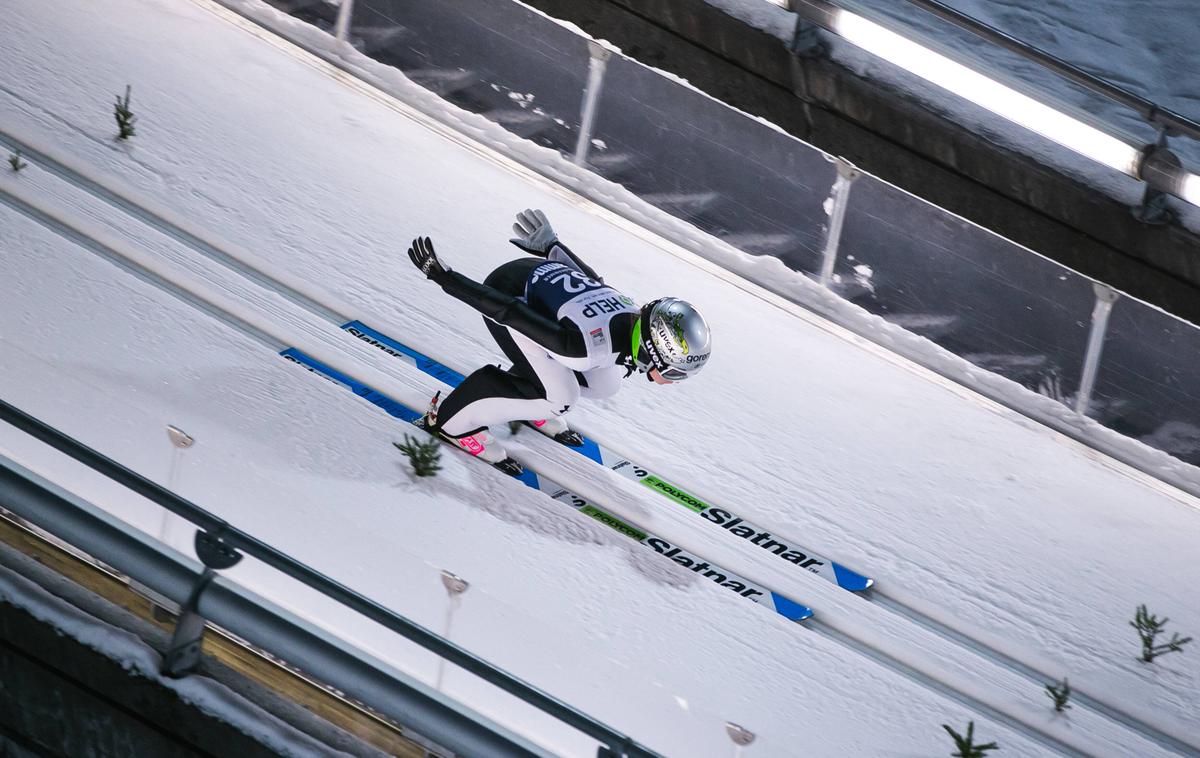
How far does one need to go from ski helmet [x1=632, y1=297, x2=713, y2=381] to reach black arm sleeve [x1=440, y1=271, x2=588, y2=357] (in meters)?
0.27

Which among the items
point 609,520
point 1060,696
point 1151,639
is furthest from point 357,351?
point 1151,639

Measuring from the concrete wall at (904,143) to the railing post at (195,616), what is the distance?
5471 mm

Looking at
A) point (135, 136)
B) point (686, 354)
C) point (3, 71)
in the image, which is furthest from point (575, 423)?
point (3, 71)

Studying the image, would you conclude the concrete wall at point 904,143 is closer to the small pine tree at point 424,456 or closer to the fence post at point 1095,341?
the fence post at point 1095,341

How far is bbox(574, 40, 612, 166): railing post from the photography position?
7.76 meters

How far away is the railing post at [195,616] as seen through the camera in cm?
355

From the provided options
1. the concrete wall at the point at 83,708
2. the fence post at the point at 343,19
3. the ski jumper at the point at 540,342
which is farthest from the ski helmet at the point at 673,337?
the fence post at the point at 343,19

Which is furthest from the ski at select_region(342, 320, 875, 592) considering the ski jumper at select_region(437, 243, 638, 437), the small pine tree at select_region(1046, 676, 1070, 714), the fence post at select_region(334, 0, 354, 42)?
the fence post at select_region(334, 0, 354, 42)

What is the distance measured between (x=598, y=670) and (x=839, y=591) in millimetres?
2234

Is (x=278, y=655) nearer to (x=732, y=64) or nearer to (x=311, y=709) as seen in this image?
(x=311, y=709)

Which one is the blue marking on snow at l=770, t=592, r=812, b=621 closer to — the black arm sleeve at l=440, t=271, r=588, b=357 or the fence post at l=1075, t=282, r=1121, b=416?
the black arm sleeve at l=440, t=271, r=588, b=357

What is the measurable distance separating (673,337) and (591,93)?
3449 millimetres

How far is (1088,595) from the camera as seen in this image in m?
5.92

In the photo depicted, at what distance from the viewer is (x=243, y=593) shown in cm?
363
